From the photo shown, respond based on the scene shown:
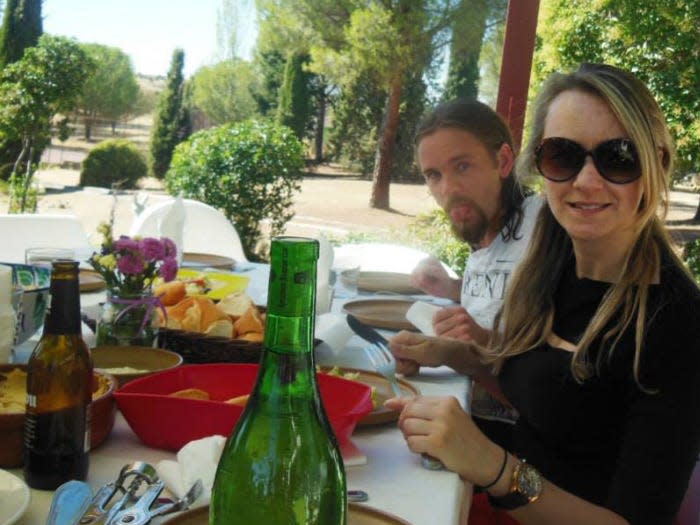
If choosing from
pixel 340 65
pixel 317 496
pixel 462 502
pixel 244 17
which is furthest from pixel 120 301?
pixel 244 17

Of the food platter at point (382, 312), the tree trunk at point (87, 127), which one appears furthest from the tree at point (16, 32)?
the tree trunk at point (87, 127)

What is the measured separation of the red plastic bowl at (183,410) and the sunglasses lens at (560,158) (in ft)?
2.04

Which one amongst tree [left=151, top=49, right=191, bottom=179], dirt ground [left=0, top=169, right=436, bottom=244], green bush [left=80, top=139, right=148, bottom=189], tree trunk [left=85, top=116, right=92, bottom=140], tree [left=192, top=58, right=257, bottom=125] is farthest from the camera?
tree trunk [left=85, top=116, right=92, bottom=140]

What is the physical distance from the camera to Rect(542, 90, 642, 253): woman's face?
1.48 m

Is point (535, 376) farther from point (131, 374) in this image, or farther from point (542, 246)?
point (131, 374)

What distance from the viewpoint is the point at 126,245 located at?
4.99 feet

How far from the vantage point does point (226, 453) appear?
0.69 meters

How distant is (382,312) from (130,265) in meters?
1.06

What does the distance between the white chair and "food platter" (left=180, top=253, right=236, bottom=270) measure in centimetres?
90

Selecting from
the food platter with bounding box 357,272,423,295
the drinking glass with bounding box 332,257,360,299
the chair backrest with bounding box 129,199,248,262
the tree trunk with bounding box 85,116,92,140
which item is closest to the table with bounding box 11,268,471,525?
the drinking glass with bounding box 332,257,360,299

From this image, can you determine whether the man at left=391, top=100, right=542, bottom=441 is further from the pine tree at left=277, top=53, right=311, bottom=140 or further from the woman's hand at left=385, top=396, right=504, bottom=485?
the pine tree at left=277, top=53, right=311, bottom=140

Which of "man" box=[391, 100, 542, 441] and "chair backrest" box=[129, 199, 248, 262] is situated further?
"chair backrest" box=[129, 199, 248, 262]

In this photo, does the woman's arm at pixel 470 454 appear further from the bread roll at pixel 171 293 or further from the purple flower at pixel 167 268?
the bread roll at pixel 171 293

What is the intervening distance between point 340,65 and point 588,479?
1363 centimetres
